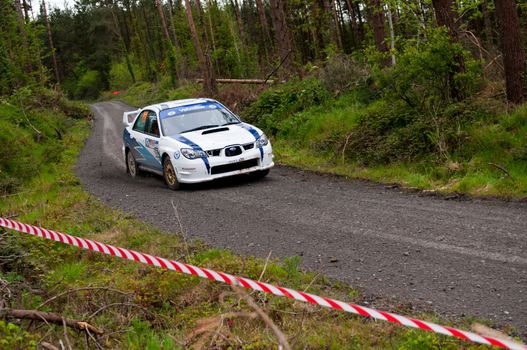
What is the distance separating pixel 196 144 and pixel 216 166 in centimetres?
58

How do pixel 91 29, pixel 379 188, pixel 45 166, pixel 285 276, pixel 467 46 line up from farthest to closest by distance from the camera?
pixel 91 29
pixel 45 166
pixel 467 46
pixel 379 188
pixel 285 276

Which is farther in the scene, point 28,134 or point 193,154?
point 28,134

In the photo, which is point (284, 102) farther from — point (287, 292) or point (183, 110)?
point (287, 292)

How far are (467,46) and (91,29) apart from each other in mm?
70387

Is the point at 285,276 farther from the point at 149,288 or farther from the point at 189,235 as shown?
the point at 189,235

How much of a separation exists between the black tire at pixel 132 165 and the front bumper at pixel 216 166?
9.67 feet

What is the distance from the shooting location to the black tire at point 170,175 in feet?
39.5

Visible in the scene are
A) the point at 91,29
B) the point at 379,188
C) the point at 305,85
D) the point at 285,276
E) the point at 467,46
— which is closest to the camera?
the point at 285,276

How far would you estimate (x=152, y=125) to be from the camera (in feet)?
43.0

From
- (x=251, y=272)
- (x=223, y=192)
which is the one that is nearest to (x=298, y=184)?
(x=223, y=192)

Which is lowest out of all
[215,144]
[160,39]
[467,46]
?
[215,144]

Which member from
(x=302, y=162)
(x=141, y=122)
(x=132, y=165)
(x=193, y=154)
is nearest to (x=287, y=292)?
(x=193, y=154)

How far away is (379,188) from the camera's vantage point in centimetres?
1052

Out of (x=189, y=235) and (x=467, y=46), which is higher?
(x=467, y=46)
